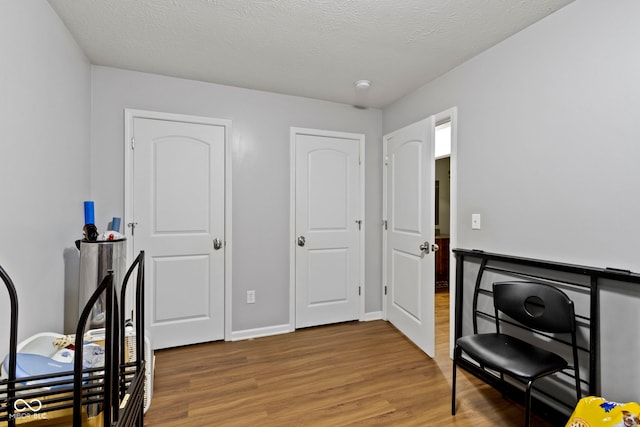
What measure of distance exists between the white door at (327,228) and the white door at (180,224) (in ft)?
2.49

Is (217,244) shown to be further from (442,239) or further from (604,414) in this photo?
(442,239)

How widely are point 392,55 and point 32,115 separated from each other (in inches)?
87.0

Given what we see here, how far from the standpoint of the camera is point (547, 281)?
192 cm

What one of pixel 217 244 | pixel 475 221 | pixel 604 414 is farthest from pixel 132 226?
pixel 604 414

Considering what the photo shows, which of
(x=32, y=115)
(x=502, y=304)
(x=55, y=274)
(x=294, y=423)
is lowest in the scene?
(x=294, y=423)

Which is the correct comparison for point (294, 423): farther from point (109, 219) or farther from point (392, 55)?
point (392, 55)

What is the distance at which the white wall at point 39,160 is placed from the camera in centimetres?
140

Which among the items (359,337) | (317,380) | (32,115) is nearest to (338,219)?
(359,337)

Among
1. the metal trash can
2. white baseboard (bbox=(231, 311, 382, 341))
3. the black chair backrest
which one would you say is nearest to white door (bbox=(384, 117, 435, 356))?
the black chair backrest

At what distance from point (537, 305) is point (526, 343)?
0.74ft

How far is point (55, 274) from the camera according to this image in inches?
76.4

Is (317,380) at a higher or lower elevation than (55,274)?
lower

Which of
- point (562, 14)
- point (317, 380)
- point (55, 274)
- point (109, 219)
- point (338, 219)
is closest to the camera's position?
point (562, 14)

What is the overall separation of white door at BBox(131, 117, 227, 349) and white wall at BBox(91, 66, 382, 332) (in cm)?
13
